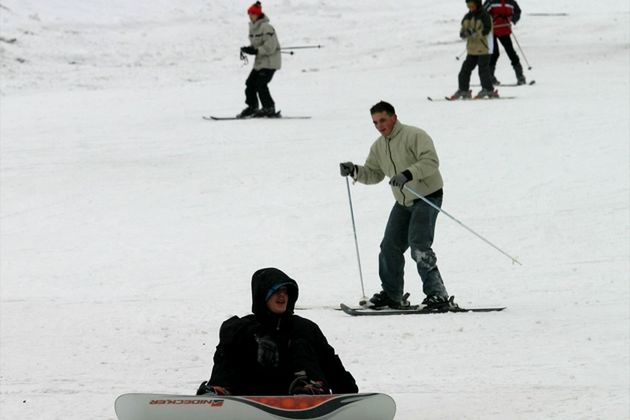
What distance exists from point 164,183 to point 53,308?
183 inches

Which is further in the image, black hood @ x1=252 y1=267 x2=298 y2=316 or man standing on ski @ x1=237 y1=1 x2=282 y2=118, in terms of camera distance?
man standing on ski @ x1=237 y1=1 x2=282 y2=118

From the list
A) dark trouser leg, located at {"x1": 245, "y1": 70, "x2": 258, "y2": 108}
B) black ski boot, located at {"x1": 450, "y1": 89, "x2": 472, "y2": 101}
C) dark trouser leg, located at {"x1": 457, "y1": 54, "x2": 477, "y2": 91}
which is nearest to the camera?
dark trouser leg, located at {"x1": 245, "y1": 70, "x2": 258, "y2": 108}

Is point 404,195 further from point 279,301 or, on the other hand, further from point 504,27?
point 504,27

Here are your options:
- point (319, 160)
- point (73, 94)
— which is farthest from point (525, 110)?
point (73, 94)

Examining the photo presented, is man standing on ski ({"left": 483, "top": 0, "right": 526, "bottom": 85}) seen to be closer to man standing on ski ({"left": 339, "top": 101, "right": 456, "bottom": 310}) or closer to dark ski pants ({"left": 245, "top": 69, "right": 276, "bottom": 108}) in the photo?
dark ski pants ({"left": 245, "top": 69, "right": 276, "bottom": 108})

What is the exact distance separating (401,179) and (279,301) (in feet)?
10.6

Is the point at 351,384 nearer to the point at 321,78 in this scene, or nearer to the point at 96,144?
the point at 96,144

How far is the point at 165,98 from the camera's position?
21.2 metres

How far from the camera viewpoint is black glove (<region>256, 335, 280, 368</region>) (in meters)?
5.80

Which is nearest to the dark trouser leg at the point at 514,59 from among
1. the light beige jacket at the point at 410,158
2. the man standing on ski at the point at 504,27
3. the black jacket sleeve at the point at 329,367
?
the man standing on ski at the point at 504,27

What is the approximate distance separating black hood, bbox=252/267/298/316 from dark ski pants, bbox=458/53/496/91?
14109mm

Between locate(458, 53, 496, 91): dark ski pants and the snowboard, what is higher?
locate(458, 53, 496, 91): dark ski pants

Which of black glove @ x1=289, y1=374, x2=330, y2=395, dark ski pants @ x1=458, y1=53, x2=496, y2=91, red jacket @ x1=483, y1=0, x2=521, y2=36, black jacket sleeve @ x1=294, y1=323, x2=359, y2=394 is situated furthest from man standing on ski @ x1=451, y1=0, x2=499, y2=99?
black glove @ x1=289, y1=374, x2=330, y2=395

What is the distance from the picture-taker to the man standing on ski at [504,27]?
21469mm
